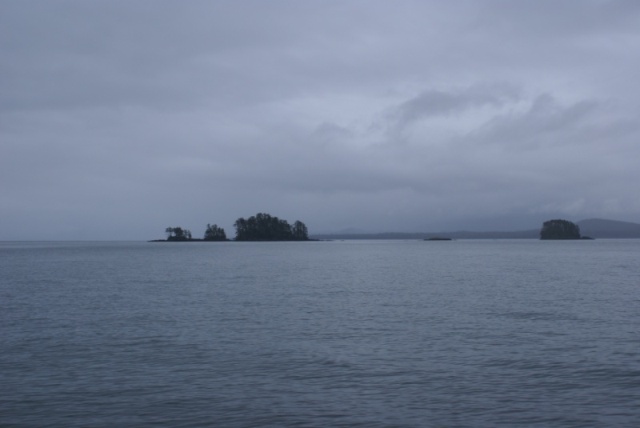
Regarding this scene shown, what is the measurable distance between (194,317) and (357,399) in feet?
68.8

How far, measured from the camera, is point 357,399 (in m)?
19.6

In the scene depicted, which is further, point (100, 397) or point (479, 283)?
point (479, 283)

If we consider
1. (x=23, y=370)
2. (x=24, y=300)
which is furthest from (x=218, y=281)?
(x=23, y=370)

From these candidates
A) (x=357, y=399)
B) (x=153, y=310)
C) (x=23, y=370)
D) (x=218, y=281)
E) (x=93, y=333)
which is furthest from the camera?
(x=218, y=281)

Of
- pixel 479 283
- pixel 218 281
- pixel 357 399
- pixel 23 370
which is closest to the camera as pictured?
pixel 357 399

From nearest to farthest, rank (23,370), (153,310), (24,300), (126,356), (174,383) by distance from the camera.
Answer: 1. (174,383)
2. (23,370)
3. (126,356)
4. (153,310)
5. (24,300)

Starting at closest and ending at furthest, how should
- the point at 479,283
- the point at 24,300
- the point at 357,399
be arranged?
the point at 357,399 < the point at 24,300 < the point at 479,283

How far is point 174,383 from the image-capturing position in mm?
21734

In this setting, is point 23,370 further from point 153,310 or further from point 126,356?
point 153,310

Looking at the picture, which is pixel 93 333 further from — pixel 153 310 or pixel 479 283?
pixel 479 283

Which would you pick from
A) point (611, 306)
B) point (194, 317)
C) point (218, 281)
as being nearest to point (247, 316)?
point (194, 317)

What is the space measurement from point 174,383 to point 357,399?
21.9 feet

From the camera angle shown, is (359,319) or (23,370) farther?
(359,319)

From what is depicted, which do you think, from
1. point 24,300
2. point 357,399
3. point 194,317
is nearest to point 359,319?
point 194,317
